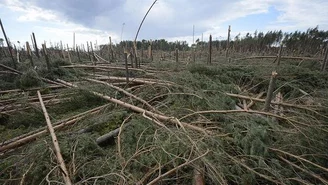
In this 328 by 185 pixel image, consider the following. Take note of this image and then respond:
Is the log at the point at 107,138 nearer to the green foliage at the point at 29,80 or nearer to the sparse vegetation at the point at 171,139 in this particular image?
the sparse vegetation at the point at 171,139

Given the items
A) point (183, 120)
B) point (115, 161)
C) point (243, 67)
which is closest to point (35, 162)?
point (115, 161)

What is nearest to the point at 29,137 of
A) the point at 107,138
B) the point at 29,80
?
the point at 107,138

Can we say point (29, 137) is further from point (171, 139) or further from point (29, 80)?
point (29, 80)

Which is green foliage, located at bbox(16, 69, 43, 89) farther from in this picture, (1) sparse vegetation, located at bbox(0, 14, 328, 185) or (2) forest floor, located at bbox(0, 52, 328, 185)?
(2) forest floor, located at bbox(0, 52, 328, 185)

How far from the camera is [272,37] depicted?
81.8 feet

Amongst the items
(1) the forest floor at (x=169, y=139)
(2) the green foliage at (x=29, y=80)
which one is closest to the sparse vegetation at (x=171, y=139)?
(1) the forest floor at (x=169, y=139)

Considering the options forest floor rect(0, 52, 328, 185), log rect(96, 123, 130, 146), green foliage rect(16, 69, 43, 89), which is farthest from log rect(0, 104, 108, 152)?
green foliage rect(16, 69, 43, 89)

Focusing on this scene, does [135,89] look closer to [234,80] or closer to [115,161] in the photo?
[115,161]

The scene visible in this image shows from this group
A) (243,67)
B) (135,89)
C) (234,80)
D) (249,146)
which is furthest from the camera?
(243,67)

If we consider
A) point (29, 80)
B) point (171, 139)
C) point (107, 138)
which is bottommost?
point (107, 138)

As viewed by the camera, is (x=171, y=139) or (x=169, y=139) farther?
(x=171, y=139)

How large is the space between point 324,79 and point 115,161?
595 centimetres

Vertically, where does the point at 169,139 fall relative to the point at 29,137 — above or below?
above

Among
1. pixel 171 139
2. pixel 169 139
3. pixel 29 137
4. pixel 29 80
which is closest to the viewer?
pixel 169 139
